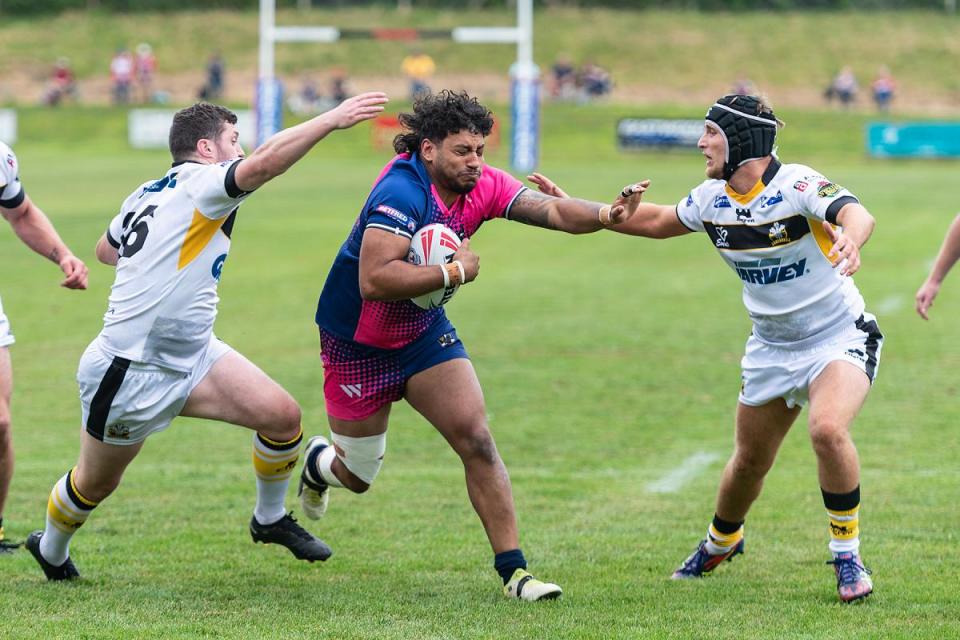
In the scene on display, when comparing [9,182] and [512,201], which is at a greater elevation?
[512,201]

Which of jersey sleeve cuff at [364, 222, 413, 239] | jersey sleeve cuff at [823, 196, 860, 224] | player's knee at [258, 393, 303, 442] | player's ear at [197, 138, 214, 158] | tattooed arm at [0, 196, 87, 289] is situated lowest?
player's knee at [258, 393, 303, 442]

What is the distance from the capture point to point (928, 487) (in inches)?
338

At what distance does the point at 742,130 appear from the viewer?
253 inches

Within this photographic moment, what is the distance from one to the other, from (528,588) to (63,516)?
2.16 m

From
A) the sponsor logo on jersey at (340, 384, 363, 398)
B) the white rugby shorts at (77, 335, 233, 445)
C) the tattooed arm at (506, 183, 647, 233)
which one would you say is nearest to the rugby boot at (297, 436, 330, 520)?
the sponsor logo on jersey at (340, 384, 363, 398)

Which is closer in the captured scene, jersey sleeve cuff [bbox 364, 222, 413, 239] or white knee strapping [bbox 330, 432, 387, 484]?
jersey sleeve cuff [bbox 364, 222, 413, 239]

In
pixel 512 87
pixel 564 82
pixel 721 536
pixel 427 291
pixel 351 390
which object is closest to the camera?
pixel 427 291

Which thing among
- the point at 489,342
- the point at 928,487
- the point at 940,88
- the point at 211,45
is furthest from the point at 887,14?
the point at 928,487

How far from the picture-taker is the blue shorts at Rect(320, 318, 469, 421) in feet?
21.3

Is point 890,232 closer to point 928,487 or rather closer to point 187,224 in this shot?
point 928,487

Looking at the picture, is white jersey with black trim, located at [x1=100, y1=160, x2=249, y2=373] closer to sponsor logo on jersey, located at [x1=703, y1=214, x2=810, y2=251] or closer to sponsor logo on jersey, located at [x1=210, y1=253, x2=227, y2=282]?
sponsor logo on jersey, located at [x1=210, y1=253, x2=227, y2=282]

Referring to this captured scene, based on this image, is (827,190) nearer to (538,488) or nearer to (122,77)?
(538,488)

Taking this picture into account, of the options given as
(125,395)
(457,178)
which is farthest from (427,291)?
(125,395)

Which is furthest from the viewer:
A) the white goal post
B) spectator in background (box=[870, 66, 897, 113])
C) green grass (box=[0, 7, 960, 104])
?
green grass (box=[0, 7, 960, 104])
